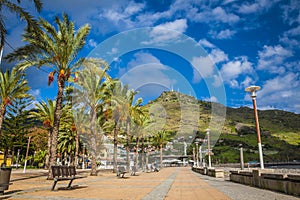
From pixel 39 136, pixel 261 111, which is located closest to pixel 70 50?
pixel 39 136

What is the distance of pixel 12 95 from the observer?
24734 mm

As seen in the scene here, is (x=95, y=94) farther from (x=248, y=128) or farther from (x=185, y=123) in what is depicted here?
(x=248, y=128)

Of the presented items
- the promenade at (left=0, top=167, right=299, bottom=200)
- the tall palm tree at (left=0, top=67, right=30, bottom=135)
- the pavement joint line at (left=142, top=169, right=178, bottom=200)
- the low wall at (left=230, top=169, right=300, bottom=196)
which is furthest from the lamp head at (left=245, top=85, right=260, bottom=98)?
the tall palm tree at (left=0, top=67, right=30, bottom=135)

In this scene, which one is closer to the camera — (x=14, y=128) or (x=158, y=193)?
(x=158, y=193)

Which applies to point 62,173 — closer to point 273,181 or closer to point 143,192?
point 143,192

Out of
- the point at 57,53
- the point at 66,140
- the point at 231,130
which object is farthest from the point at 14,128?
the point at 231,130

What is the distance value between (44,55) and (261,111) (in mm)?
206338

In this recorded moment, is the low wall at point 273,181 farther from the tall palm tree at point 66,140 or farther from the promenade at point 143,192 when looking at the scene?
the tall palm tree at point 66,140

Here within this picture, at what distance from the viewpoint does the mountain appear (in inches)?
3851

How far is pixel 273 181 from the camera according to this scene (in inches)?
324

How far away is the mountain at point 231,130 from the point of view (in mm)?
97812

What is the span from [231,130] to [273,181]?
5321 inches

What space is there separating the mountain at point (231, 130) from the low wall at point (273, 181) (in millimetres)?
74497

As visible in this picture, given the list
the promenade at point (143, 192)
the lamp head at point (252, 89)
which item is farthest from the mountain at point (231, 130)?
the promenade at point (143, 192)
